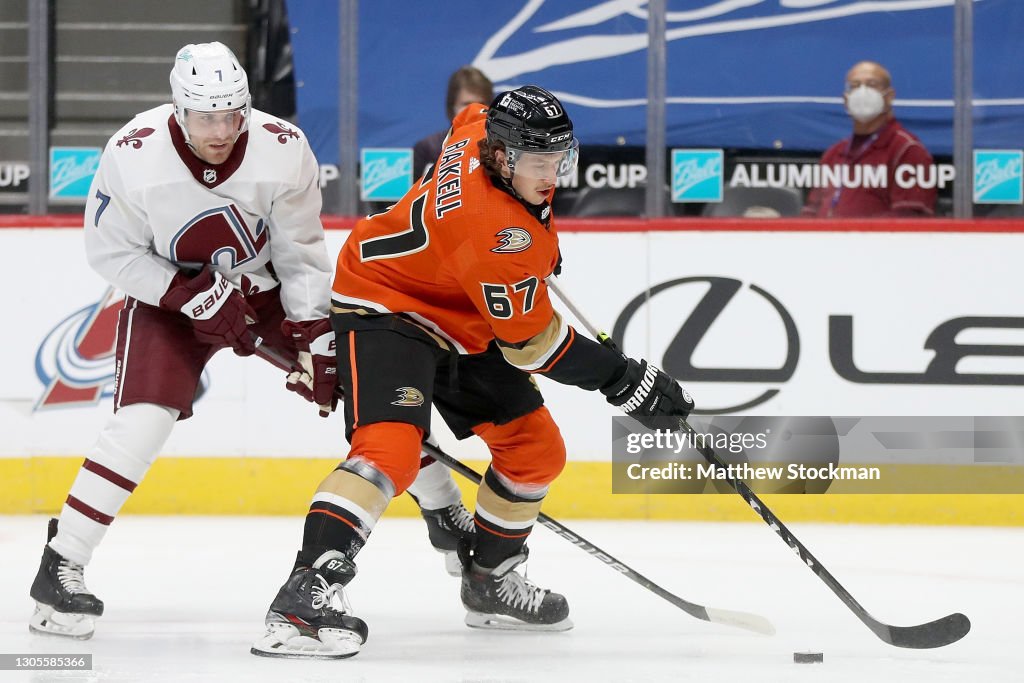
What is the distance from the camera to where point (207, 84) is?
2.85m

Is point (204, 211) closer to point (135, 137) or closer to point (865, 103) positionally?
point (135, 137)

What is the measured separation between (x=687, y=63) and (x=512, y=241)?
227 centimetres

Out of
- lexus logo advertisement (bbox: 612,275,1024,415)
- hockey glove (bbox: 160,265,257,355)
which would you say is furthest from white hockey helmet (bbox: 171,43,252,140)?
lexus logo advertisement (bbox: 612,275,1024,415)

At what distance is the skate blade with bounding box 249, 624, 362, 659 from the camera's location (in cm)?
270

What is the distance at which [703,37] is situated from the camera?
4727mm

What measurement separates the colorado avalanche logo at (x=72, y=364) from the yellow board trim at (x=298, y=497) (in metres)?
0.21

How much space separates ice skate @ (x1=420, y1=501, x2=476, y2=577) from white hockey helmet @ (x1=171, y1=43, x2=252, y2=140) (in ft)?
3.42

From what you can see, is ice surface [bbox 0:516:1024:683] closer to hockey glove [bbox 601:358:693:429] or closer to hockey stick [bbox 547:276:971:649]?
hockey stick [bbox 547:276:971:649]

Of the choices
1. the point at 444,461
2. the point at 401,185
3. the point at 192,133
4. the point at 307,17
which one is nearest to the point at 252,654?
the point at 444,461

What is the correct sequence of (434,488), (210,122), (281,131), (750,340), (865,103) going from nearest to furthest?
(210,122) → (281,131) → (434,488) → (750,340) → (865,103)

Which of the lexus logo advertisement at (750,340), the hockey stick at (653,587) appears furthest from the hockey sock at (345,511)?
the lexus logo advertisement at (750,340)

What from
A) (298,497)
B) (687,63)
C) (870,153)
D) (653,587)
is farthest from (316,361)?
(870,153)

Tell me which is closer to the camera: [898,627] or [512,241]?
[512,241]

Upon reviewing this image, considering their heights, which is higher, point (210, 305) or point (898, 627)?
point (210, 305)
